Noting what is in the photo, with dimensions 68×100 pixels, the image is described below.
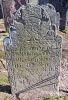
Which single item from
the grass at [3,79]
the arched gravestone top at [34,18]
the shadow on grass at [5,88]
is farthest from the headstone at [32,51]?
the grass at [3,79]

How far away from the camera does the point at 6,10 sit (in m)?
11.7

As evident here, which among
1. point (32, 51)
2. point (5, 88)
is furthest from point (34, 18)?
point (5, 88)

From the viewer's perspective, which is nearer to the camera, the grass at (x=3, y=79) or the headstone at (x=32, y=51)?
the headstone at (x=32, y=51)

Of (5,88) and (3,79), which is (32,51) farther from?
(3,79)

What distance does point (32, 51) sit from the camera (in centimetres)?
638

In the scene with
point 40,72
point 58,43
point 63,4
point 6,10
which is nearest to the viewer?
point 58,43

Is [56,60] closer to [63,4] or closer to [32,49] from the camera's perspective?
[32,49]

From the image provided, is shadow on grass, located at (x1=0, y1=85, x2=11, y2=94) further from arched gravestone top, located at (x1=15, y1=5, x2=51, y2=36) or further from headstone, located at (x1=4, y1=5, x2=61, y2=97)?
arched gravestone top, located at (x1=15, y1=5, x2=51, y2=36)

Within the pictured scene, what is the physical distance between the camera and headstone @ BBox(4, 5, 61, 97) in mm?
5941

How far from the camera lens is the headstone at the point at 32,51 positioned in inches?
234

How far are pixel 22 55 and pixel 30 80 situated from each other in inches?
29.1

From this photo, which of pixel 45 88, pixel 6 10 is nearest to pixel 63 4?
pixel 6 10

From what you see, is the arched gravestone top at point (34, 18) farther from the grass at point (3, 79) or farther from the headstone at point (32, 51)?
the grass at point (3, 79)

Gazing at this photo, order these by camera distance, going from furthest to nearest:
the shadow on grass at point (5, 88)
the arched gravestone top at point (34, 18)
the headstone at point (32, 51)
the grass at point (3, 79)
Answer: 1. the grass at point (3, 79)
2. the shadow on grass at point (5, 88)
3. the headstone at point (32, 51)
4. the arched gravestone top at point (34, 18)
